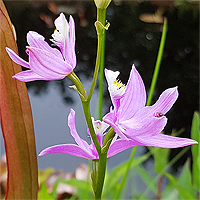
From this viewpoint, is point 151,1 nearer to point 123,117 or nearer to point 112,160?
point 112,160

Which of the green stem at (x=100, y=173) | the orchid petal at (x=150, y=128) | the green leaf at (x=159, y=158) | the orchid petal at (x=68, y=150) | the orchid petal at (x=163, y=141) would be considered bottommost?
the green leaf at (x=159, y=158)

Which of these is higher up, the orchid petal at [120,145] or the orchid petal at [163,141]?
the orchid petal at [163,141]

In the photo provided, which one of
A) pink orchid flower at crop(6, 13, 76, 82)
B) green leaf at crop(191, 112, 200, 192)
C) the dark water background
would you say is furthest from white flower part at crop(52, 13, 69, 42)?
the dark water background

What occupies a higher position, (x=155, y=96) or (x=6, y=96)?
(x=6, y=96)

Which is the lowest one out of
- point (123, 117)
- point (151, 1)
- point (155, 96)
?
point (155, 96)

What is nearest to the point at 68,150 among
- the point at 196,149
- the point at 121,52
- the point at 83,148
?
the point at 83,148

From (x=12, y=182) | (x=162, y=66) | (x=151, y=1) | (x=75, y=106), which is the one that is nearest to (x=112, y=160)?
(x=75, y=106)

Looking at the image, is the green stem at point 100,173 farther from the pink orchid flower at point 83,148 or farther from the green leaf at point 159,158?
the green leaf at point 159,158

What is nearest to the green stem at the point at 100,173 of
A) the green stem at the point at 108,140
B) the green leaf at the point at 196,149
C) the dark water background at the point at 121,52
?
the green stem at the point at 108,140
